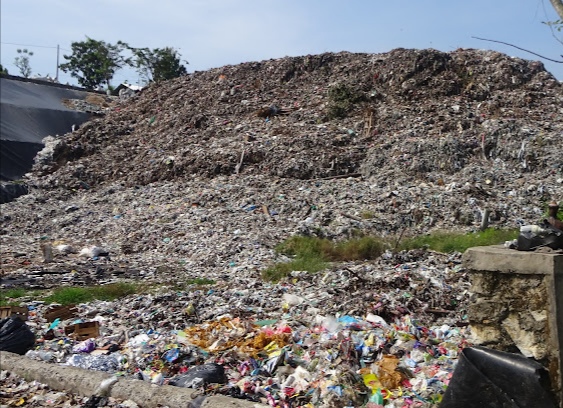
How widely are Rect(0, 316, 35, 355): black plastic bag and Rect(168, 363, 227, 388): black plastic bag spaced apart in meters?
1.67

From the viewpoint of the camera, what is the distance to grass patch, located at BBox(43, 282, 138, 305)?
Result: 714 centimetres

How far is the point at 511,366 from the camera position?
289cm

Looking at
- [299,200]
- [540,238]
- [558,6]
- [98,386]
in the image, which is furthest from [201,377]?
[299,200]

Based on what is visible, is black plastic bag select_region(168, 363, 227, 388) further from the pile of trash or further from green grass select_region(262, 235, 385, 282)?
green grass select_region(262, 235, 385, 282)

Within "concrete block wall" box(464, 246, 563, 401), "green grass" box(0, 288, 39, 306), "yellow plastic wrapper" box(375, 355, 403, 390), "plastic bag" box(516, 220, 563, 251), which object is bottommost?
"green grass" box(0, 288, 39, 306)

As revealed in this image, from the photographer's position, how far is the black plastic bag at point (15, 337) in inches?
199

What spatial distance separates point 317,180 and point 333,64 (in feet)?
18.8

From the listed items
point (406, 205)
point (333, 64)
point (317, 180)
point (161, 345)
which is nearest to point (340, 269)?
point (161, 345)

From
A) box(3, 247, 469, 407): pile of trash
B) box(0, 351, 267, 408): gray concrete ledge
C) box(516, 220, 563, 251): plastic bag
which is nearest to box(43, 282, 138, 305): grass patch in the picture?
box(3, 247, 469, 407): pile of trash

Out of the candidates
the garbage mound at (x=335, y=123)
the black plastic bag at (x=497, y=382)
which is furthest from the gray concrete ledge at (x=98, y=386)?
the garbage mound at (x=335, y=123)

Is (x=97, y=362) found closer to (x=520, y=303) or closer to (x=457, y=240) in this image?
(x=520, y=303)

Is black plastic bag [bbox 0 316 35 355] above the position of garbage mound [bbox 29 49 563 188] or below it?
below

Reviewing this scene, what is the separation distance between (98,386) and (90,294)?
3435 millimetres

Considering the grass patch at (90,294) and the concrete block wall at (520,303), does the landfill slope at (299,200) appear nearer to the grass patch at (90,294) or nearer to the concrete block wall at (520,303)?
the grass patch at (90,294)
